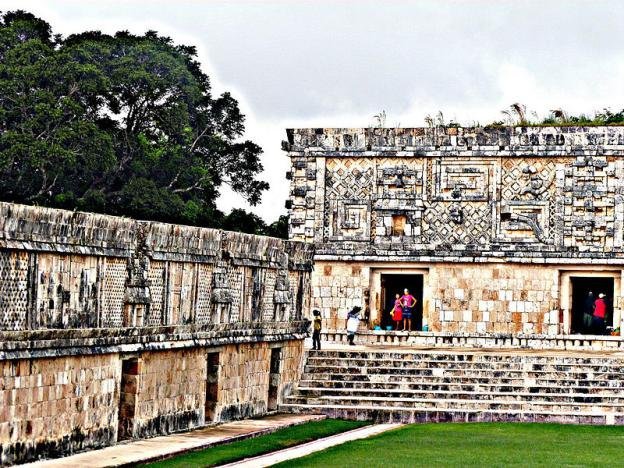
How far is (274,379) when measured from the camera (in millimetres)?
24609

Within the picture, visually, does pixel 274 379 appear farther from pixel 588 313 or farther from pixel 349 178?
pixel 588 313

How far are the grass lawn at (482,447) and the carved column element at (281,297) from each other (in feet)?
11.1

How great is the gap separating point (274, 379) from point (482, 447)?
19.5 ft

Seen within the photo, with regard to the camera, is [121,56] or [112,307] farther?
[121,56]

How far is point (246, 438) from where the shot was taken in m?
20.2

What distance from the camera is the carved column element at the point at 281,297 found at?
25.0m

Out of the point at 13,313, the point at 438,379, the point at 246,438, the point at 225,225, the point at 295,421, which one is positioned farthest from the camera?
the point at 225,225

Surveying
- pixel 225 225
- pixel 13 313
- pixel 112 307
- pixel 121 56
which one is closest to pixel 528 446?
pixel 112 307

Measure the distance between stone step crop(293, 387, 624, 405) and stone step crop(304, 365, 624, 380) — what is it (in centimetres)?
69

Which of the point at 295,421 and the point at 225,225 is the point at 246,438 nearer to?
the point at 295,421

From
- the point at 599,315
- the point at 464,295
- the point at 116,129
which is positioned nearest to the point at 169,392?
the point at 464,295

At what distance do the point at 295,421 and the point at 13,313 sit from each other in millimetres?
7016

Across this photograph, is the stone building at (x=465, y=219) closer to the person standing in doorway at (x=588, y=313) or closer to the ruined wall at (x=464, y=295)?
the ruined wall at (x=464, y=295)

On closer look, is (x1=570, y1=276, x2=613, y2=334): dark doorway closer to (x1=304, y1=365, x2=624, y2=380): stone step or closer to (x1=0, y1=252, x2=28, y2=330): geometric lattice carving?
(x1=304, y1=365, x2=624, y2=380): stone step
